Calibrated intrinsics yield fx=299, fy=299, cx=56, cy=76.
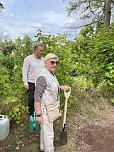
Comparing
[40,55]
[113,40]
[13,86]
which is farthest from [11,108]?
[113,40]

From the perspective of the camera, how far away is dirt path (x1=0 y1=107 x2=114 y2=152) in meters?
5.09

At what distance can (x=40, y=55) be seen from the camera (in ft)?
17.6

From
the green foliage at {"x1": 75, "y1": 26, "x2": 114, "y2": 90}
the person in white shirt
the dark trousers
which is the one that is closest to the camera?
the person in white shirt

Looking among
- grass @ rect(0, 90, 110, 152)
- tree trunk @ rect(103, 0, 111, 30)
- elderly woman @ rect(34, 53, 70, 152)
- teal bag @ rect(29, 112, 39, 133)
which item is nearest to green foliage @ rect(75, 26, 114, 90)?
grass @ rect(0, 90, 110, 152)

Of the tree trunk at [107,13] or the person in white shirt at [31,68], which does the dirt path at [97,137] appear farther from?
the tree trunk at [107,13]

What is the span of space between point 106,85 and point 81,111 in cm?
179

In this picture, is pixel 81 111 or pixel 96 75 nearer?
pixel 81 111

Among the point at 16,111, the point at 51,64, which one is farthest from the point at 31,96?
the point at 51,64

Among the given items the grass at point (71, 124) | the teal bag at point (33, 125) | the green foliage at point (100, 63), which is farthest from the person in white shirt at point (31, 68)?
the green foliage at point (100, 63)

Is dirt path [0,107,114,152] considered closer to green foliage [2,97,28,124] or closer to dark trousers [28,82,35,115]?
green foliage [2,97,28,124]

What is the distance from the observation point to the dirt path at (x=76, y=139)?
16.7 ft

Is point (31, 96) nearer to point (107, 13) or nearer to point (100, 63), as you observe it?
point (100, 63)

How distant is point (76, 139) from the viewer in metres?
5.40

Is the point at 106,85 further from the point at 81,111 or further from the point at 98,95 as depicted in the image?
the point at 81,111
